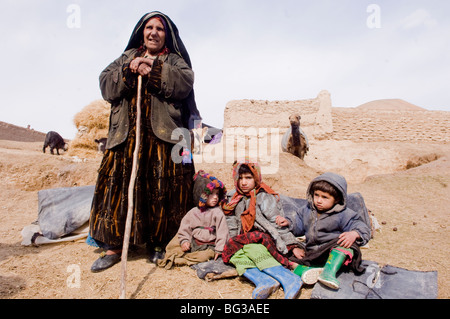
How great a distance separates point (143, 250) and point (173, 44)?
7.74ft

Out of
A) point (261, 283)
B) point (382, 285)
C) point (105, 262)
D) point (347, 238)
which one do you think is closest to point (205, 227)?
point (261, 283)

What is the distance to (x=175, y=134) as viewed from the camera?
293cm

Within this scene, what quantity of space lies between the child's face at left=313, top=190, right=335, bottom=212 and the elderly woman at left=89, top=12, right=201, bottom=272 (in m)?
1.38

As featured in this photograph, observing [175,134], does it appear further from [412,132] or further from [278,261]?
[412,132]

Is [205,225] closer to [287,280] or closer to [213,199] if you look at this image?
[213,199]

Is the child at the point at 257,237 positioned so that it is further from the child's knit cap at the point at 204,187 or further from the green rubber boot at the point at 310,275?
the child's knit cap at the point at 204,187

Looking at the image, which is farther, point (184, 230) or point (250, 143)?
point (250, 143)

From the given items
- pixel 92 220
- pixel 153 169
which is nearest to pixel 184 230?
pixel 153 169

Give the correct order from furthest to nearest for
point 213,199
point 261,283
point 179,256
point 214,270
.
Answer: point 213,199
point 179,256
point 214,270
point 261,283

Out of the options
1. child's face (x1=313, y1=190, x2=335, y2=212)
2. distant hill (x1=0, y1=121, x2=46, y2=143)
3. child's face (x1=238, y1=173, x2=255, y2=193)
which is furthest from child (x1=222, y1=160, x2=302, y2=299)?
distant hill (x1=0, y1=121, x2=46, y2=143)

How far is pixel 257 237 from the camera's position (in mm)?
2785

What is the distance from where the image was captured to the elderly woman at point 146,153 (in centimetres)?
276

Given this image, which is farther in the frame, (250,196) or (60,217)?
(60,217)

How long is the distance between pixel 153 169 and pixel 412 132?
15476 mm
